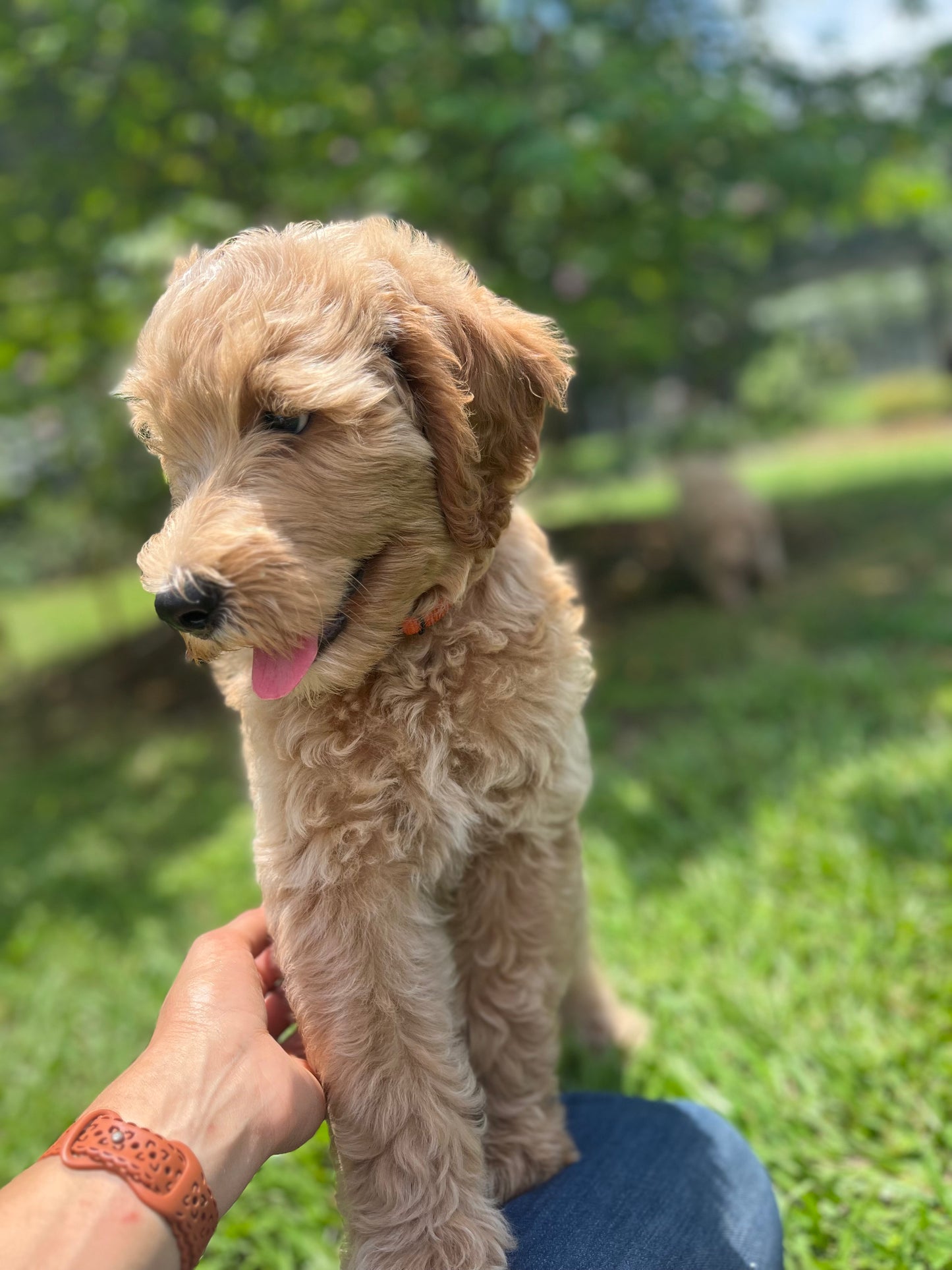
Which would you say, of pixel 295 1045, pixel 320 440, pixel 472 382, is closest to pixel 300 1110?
pixel 295 1045

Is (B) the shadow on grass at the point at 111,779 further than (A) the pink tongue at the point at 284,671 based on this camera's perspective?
Yes

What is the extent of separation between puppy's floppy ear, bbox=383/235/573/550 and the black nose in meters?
0.50

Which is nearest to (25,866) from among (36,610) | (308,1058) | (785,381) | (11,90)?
(308,1058)

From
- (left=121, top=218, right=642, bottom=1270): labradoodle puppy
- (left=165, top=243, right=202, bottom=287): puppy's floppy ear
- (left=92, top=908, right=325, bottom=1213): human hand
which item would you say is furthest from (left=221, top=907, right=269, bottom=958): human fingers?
(left=165, top=243, right=202, bottom=287): puppy's floppy ear

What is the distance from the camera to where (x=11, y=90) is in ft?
21.7

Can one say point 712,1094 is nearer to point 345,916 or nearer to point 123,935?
point 345,916

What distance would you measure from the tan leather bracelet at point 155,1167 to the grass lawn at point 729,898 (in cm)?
100

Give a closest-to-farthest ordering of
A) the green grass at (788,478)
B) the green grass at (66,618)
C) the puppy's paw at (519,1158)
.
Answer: the puppy's paw at (519,1158) < the green grass at (66,618) < the green grass at (788,478)

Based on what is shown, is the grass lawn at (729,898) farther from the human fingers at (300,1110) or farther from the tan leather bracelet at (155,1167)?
the tan leather bracelet at (155,1167)

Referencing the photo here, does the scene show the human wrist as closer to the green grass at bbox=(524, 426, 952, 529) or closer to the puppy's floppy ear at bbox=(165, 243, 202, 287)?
the puppy's floppy ear at bbox=(165, 243, 202, 287)

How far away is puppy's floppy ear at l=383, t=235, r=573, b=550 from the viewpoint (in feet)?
5.79

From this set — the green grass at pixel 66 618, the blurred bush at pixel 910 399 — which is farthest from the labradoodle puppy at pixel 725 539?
the blurred bush at pixel 910 399

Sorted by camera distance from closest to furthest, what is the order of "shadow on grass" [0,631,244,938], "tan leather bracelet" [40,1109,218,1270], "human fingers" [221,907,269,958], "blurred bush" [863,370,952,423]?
1. "tan leather bracelet" [40,1109,218,1270]
2. "human fingers" [221,907,269,958]
3. "shadow on grass" [0,631,244,938]
4. "blurred bush" [863,370,952,423]

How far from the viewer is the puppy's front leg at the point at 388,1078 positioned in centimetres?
171
